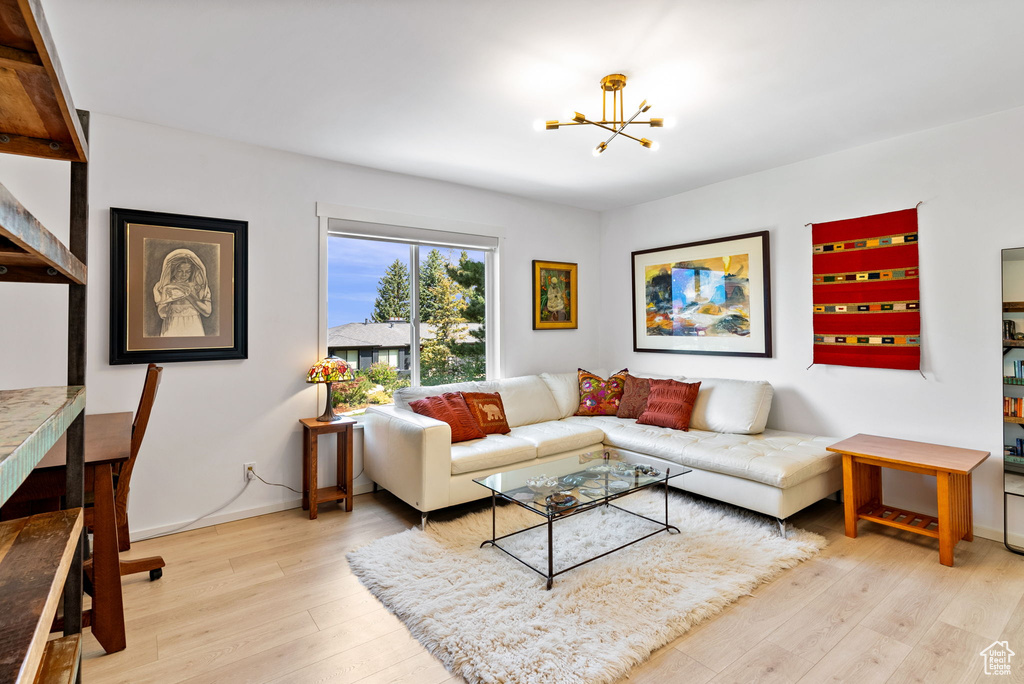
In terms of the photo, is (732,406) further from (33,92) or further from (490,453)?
(33,92)

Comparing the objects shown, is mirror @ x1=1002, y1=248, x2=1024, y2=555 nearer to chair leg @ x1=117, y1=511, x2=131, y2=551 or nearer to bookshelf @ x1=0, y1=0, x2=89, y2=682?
bookshelf @ x1=0, y1=0, x2=89, y2=682

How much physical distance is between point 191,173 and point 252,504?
2.22 metres

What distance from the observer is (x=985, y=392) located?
298 centimetres

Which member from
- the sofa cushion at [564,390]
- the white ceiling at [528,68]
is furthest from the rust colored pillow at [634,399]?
the white ceiling at [528,68]

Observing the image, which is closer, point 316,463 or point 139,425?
point 139,425

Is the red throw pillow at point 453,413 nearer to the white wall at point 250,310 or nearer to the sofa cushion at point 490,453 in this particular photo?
the sofa cushion at point 490,453

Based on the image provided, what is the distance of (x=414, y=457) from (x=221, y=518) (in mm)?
1378

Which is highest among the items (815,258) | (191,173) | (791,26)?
(791,26)

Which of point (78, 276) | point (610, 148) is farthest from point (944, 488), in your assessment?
point (78, 276)

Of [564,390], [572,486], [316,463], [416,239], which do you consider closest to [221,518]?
[316,463]

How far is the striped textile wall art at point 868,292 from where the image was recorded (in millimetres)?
3262

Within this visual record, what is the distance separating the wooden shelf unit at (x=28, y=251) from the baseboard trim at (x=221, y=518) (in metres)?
2.63

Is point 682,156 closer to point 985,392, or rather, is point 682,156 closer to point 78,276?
point 985,392

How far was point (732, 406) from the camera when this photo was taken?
387 centimetres
